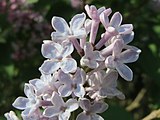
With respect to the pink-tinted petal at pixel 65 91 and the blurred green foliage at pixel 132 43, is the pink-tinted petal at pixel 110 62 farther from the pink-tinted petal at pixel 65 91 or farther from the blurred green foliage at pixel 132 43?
the blurred green foliage at pixel 132 43

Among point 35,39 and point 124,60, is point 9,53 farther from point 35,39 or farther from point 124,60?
point 124,60

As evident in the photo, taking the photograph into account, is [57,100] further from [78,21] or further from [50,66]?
[78,21]

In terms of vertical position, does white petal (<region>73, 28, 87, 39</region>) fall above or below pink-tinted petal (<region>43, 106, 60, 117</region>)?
above

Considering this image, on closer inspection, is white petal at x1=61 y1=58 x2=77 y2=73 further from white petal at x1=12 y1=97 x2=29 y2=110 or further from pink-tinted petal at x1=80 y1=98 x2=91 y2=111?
white petal at x1=12 y1=97 x2=29 y2=110

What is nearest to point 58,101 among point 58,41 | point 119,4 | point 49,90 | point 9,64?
point 49,90

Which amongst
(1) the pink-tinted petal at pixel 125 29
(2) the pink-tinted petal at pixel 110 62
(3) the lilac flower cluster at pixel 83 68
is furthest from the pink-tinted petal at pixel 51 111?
(1) the pink-tinted petal at pixel 125 29

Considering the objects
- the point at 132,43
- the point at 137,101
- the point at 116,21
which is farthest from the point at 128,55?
the point at 137,101

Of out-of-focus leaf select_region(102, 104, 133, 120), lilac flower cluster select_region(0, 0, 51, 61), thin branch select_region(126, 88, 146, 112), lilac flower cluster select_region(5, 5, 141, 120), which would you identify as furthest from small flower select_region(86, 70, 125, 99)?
thin branch select_region(126, 88, 146, 112)
